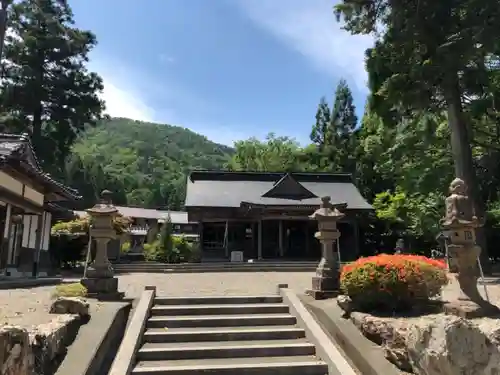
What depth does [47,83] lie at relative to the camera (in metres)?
28.1

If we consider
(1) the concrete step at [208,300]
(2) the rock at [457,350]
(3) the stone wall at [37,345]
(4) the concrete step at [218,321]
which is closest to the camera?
(3) the stone wall at [37,345]

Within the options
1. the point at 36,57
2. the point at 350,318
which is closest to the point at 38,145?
the point at 36,57

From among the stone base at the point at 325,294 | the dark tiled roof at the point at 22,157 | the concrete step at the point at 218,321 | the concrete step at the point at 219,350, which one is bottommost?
the concrete step at the point at 219,350

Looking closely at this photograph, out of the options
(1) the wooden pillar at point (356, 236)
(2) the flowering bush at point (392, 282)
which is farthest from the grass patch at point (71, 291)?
(1) the wooden pillar at point (356, 236)

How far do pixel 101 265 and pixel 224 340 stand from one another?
9.18ft

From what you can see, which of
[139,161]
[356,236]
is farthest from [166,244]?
[139,161]

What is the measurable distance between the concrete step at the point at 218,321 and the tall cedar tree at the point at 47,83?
23.7 metres

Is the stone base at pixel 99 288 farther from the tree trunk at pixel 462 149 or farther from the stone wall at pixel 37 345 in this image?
the tree trunk at pixel 462 149

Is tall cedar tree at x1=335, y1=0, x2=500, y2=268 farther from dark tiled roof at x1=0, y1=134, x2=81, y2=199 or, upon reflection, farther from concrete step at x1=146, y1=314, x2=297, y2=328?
dark tiled roof at x1=0, y1=134, x2=81, y2=199

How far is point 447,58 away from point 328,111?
111 ft

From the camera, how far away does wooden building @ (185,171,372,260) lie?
2658 cm

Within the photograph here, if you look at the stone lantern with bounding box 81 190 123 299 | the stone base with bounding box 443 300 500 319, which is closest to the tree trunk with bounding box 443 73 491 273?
the stone base with bounding box 443 300 500 319

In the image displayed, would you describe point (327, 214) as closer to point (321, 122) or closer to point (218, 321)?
point (218, 321)

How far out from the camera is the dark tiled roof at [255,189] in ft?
90.1
